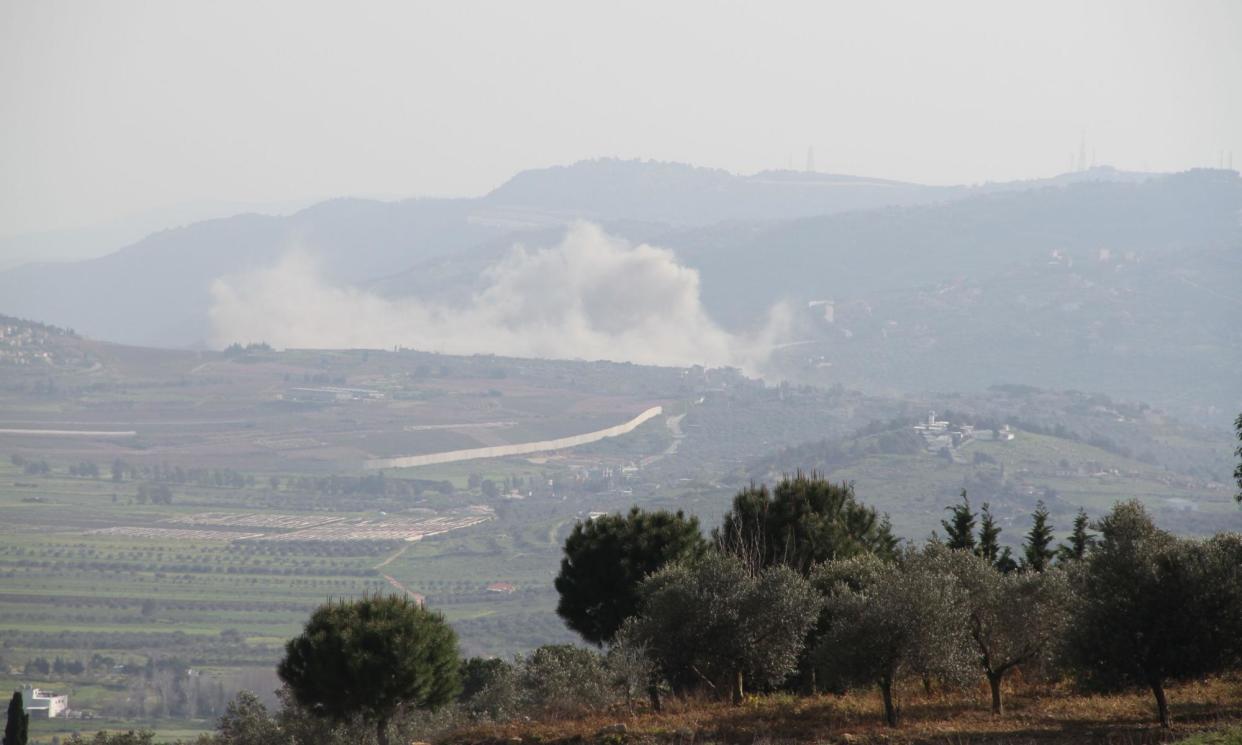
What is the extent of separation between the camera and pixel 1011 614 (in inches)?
1096

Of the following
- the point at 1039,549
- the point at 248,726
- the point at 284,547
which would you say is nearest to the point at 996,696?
the point at 248,726

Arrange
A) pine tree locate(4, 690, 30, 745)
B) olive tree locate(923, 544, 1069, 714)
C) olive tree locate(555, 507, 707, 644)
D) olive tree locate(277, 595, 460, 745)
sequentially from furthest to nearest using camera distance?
pine tree locate(4, 690, 30, 745) → olive tree locate(555, 507, 707, 644) → olive tree locate(277, 595, 460, 745) → olive tree locate(923, 544, 1069, 714)

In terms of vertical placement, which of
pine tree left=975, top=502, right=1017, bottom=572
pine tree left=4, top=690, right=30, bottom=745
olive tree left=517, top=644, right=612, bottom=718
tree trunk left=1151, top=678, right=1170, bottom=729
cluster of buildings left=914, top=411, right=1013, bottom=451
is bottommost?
cluster of buildings left=914, top=411, right=1013, bottom=451

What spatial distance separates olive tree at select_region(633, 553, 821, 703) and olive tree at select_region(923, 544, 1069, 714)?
9.96ft

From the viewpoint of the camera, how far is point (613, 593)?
37812 mm

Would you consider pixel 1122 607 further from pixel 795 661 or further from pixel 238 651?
pixel 238 651

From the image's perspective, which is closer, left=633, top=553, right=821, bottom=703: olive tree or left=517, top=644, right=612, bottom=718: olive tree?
left=633, top=553, right=821, bottom=703: olive tree

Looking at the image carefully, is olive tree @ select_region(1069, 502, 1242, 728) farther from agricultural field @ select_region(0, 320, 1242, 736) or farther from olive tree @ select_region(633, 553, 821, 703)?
agricultural field @ select_region(0, 320, 1242, 736)

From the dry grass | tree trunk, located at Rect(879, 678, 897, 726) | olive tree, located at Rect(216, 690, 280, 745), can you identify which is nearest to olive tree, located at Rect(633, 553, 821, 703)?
the dry grass

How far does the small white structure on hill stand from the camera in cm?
9119

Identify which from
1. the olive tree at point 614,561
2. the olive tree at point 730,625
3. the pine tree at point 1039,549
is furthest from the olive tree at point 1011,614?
the pine tree at point 1039,549

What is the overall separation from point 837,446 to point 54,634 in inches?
4099

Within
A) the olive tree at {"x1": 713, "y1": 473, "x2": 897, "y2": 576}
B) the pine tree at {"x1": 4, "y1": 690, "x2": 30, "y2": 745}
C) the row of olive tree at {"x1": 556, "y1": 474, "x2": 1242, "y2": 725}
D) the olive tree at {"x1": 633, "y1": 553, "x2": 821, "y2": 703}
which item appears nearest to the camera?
the row of olive tree at {"x1": 556, "y1": 474, "x2": 1242, "y2": 725}

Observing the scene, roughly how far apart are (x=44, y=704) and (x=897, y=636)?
77.8m
